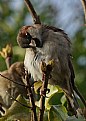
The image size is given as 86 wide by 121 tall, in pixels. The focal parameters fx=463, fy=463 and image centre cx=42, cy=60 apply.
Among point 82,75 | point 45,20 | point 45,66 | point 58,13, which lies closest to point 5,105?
point 82,75

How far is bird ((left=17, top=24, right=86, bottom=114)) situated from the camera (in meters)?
3.05

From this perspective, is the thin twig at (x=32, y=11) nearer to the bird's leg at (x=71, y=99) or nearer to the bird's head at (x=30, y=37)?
the bird's head at (x=30, y=37)

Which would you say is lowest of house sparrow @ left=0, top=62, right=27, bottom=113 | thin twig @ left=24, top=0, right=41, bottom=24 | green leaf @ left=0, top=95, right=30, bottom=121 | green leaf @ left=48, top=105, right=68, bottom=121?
green leaf @ left=48, top=105, right=68, bottom=121

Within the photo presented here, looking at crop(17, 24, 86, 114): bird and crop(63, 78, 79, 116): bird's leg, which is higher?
crop(17, 24, 86, 114): bird

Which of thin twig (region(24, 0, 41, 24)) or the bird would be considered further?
the bird

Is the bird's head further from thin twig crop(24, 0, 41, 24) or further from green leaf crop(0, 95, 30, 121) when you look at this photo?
green leaf crop(0, 95, 30, 121)

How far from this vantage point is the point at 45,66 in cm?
163

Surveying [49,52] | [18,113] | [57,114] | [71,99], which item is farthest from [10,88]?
[57,114]

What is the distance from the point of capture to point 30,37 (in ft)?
10.2

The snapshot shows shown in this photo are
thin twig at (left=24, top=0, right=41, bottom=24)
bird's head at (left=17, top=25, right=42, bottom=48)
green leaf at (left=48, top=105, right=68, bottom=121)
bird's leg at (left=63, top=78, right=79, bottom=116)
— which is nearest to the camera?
green leaf at (left=48, top=105, right=68, bottom=121)

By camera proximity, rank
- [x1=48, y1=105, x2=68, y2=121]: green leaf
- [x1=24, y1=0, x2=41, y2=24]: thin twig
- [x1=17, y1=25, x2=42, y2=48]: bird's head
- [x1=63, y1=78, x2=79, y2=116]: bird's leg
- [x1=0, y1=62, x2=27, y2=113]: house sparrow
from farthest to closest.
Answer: [x1=0, y1=62, x2=27, y2=113]: house sparrow → [x1=17, y1=25, x2=42, y2=48]: bird's head → [x1=24, y1=0, x2=41, y2=24]: thin twig → [x1=63, y1=78, x2=79, y2=116]: bird's leg → [x1=48, y1=105, x2=68, y2=121]: green leaf

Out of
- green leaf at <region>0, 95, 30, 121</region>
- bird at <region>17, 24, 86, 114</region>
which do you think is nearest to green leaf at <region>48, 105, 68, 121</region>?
green leaf at <region>0, 95, 30, 121</region>

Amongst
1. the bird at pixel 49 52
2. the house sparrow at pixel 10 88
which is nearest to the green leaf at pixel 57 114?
the bird at pixel 49 52

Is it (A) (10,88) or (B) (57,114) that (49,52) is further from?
(B) (57,114)
